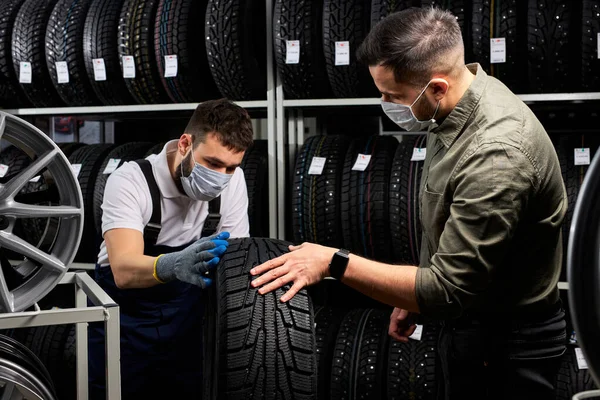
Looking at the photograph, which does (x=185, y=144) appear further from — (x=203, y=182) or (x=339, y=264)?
(x=339, y=264)

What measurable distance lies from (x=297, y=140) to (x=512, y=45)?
4.45ft

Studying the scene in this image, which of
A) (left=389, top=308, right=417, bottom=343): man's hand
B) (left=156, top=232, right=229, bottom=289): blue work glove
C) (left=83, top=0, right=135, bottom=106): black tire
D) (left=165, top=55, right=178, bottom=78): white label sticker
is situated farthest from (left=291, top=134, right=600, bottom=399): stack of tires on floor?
(left=156, top=232, right=229, bottom=289): blue work glove

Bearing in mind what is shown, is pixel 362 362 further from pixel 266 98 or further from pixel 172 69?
pixel 172 69

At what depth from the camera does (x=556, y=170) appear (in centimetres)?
189

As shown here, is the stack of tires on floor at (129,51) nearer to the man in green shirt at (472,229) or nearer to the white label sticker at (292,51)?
the white label sticker at (292,51)

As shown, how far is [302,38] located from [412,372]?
1.87 m

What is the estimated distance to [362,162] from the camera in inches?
146

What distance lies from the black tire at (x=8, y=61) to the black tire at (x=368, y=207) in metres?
2.28

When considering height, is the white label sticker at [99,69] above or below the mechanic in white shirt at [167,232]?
above

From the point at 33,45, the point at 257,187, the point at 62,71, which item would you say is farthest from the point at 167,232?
the point at 33,45

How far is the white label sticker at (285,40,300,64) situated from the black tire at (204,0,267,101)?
265 millimetres

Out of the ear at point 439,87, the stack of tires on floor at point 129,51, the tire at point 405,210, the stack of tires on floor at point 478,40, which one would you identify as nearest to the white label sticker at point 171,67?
the stack of tires on floor at point 129,51

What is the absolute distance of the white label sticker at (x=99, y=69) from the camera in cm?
410

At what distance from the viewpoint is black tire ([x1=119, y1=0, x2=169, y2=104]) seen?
402 centimetres
